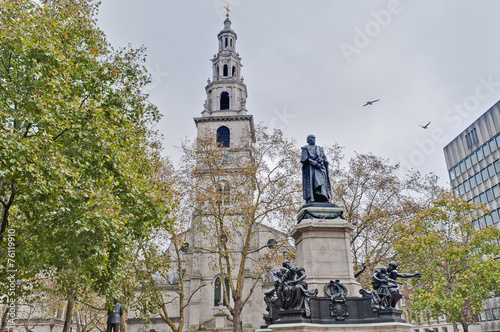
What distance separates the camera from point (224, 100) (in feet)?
160

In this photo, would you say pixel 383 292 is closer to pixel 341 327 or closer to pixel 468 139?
pixel 341 327

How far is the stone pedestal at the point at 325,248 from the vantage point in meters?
10.9

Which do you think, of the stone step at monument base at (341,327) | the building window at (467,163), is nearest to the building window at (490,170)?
→ the building window at (467,163)

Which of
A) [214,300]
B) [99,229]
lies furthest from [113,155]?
[214,300]

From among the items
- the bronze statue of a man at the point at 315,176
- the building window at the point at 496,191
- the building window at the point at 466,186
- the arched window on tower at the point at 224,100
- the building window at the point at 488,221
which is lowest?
the bronze statue of a man at the point at 315,176

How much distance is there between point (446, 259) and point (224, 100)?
32.0 m

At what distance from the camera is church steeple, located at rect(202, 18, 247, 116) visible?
4697cm

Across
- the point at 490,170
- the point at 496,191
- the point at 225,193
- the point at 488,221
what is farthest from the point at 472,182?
the point at 225,193

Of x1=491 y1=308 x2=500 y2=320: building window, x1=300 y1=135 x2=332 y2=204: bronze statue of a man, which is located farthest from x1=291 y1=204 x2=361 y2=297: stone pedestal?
x1=491 y1=308 x2=500 y2=320: building window

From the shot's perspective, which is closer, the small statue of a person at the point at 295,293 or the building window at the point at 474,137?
the small statue of a person at the point at 295,293

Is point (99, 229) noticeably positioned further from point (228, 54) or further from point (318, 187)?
point (228, 54)

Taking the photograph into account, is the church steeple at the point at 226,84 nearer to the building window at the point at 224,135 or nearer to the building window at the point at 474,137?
the building window at the point at 224,135

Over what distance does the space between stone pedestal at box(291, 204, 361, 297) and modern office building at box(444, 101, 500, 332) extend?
3465cm

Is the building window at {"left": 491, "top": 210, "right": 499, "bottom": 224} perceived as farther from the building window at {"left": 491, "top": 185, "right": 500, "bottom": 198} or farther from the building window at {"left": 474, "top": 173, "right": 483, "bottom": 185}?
the building window at {"left": 474, "top": 173, "right": 483, "bottom": 185}
